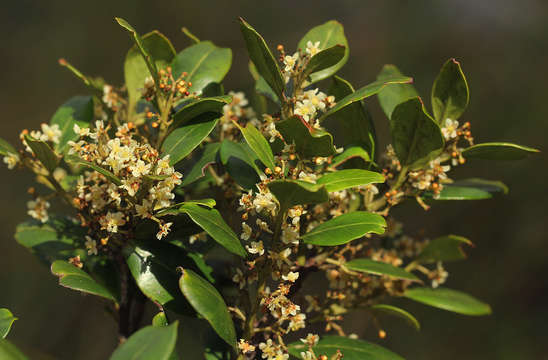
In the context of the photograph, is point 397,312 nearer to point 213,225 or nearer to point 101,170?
point 213,225

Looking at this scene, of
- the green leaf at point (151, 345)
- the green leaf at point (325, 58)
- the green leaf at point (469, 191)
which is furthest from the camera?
the green leaf at point (469, 191)

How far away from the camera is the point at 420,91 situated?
2.64 meters

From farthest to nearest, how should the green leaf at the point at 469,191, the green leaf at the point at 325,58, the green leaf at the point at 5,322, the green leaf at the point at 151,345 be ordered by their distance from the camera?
the green leaf at the point at 469,191 → the green leaf at the point at 325,58 → the green leaf at the point at 5,322 → the green leaf at the point at 151,345

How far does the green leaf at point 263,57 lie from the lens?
24.5 inches

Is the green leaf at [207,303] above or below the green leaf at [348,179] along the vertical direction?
below

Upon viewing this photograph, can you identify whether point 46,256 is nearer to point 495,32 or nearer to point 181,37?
point 181,37

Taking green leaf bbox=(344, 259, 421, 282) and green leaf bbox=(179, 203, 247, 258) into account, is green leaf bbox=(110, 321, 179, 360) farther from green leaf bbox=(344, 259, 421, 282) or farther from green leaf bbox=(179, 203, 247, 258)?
green leaf bbox=(344, 259, 421, 282)

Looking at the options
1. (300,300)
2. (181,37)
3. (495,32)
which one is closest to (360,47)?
(495,32)

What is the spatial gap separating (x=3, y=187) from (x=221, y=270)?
260 cm

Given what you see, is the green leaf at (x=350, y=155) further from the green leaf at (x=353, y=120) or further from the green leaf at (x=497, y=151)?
the green leaf at (x=497, y=151)

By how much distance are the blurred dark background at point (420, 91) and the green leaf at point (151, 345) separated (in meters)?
1.97

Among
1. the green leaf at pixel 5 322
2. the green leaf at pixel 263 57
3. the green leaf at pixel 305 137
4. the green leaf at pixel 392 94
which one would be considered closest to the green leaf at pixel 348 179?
the green leaf at pixel 305 137

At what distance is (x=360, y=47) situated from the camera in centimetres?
296

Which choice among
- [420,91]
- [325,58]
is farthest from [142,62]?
A: [420,91]
